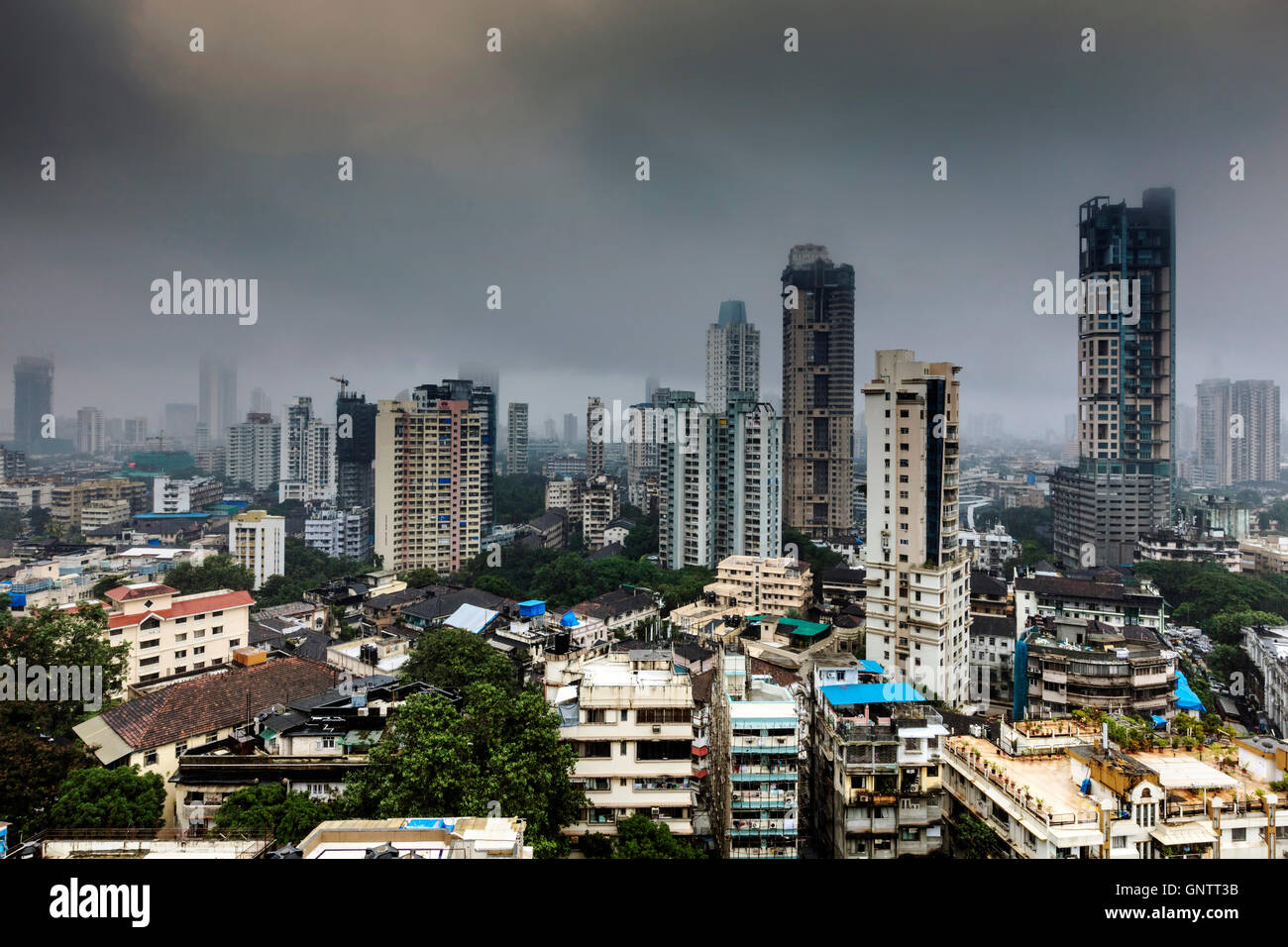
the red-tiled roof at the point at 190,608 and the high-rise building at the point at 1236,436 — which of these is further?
the high-rise building at the point at 1236,436

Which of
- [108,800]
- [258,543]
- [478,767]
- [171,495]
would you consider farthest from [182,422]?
[478,767]

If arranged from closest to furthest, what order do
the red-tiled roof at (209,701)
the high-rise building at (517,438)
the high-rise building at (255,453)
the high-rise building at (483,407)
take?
the red-tiled roof at (209,701), the high-rise building at (483,407), the high-rise building at (255,453), the high-rise building at (517,438)

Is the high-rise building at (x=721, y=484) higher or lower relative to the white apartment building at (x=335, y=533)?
higher

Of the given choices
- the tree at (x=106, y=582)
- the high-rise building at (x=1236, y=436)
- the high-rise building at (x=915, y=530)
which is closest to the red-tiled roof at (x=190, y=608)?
the tree at (x=106, y=582)

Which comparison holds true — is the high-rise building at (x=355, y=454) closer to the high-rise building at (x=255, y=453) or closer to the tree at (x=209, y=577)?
the high-rise building at (x=255, y=453)

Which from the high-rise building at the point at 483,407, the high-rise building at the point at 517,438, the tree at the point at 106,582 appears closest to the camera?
the tree at the point at 106,582

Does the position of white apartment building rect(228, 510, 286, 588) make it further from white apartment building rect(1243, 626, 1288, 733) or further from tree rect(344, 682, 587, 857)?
white apartment building rect(1243, 626, 1288, 733)

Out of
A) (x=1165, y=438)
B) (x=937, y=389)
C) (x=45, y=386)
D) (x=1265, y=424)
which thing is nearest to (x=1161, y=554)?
(x=1165, y=438)

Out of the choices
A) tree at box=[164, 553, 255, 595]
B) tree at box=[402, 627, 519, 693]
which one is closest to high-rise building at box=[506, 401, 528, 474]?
tree at box=[164, 553, 255, 595]
